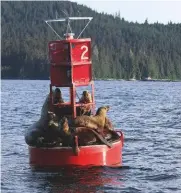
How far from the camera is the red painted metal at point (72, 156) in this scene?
2436cm

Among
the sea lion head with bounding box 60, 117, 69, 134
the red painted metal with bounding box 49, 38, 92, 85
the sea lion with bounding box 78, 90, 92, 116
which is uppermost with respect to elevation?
the red painted metal with bounding box 49, 38, 92, 85

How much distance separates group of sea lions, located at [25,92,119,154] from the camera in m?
24.7

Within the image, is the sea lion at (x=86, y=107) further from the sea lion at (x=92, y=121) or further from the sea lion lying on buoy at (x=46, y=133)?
the sea lion lying on buoy at (x=46, y=133)

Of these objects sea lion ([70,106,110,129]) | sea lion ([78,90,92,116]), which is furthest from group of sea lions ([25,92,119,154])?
sea lion ([78,90,92,116])

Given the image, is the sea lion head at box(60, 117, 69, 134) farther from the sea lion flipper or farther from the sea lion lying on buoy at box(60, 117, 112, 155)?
the sea lion flipper

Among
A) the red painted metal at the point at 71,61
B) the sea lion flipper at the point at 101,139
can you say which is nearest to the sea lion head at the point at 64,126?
the sea lion flipper at the point at 101,139

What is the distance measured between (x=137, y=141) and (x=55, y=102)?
29.7 ft

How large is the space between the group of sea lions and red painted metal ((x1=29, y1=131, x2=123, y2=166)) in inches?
10.9

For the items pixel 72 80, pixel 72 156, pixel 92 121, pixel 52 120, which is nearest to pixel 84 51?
pixel 72 80

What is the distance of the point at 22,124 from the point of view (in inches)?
1823

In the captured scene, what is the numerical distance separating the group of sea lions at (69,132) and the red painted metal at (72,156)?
0.28 meters

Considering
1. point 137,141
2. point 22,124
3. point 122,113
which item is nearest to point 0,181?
point 137,141

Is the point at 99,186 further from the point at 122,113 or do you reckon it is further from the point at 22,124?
the point at 122,113

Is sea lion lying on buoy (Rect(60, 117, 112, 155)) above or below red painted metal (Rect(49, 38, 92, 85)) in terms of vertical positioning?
below
